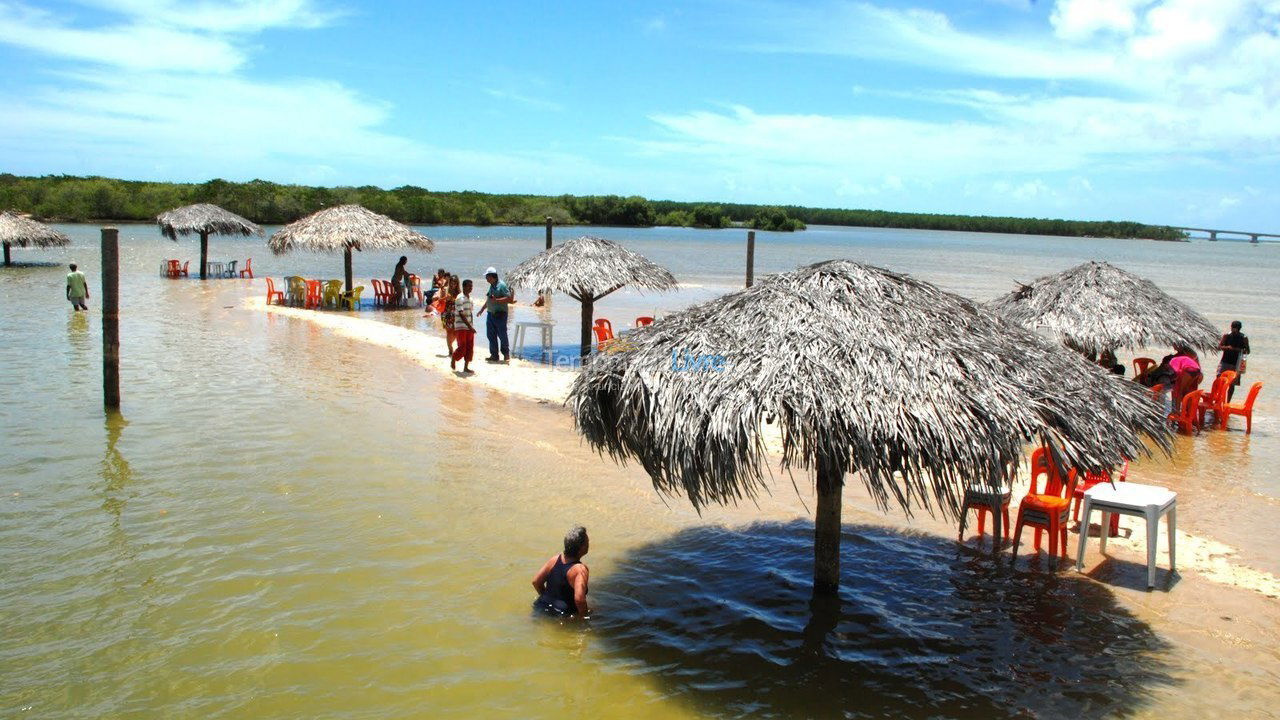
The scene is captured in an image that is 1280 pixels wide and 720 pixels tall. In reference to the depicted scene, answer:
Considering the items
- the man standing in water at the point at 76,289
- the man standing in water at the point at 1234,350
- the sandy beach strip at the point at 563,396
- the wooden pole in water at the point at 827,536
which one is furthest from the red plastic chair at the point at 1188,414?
the man standing in water at the point at 76,289

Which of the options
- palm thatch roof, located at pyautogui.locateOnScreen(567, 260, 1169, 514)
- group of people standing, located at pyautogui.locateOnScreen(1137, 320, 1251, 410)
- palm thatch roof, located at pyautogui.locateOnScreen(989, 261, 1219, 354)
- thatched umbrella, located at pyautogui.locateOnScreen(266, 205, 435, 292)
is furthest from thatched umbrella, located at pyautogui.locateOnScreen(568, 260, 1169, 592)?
thatched umbrella, located at pyautogui.locateOnScreen(266, 205, 435, 292)

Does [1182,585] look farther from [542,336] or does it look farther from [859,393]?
[542,336]

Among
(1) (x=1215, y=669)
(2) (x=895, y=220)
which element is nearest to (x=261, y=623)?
(1) (x=1215, y=669)

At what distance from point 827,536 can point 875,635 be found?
0.79m

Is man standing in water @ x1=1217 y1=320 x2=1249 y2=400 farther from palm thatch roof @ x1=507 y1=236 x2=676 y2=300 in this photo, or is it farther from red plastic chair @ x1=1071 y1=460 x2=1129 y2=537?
palm thatch roof @ x1=507 y1=236 x2=676 y2=300

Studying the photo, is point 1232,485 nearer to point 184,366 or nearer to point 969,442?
point 969,442

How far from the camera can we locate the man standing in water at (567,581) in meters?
6.32

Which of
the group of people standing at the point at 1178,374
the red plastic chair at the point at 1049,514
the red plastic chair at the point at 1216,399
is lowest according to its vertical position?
the red plastic chair at the point at 1049,514

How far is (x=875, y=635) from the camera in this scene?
6.39m

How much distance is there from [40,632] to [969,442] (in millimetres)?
6326

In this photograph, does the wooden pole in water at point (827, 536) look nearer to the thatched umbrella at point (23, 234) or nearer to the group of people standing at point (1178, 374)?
the group of people standing at point (1178, 374)

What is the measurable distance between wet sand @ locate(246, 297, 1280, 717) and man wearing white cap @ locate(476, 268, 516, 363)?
238 inches

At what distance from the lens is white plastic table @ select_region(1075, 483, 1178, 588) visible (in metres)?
6.76

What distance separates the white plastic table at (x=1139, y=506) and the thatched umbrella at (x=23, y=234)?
34.2 metres
